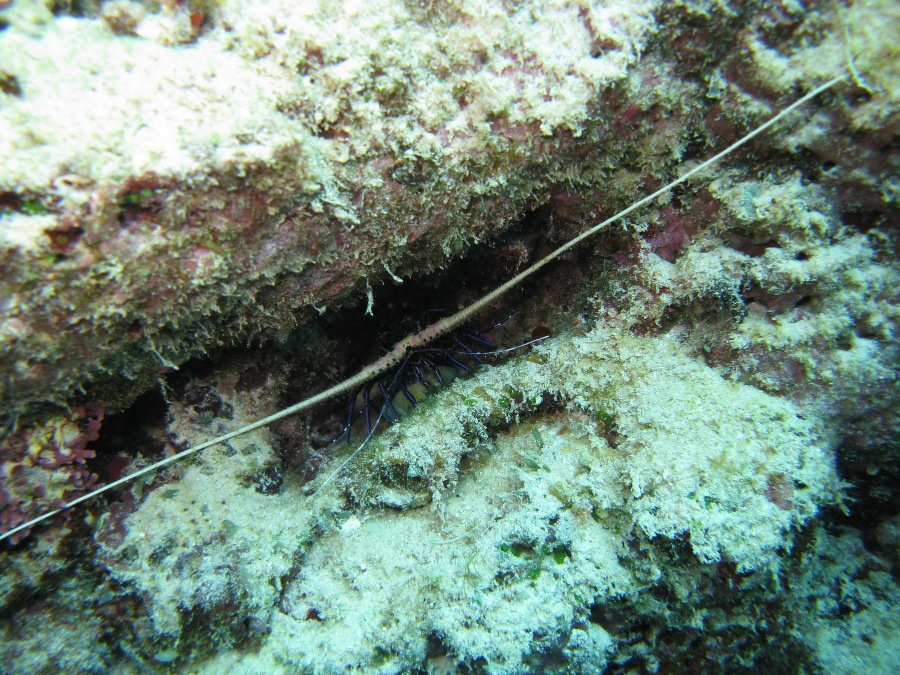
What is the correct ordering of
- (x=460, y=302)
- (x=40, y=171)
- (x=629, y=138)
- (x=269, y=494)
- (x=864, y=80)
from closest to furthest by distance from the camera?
(x=40, y=171) → (x=864, y=80) → (x=629, y=138) → (x=269, y=494) → (x=460, y=302)

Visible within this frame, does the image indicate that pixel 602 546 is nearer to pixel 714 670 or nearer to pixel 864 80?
pixel 714 670

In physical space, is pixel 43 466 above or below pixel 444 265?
below

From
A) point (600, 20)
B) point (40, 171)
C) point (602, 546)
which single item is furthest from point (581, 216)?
point (40, 171)

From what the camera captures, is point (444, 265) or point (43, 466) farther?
point (444, 265)

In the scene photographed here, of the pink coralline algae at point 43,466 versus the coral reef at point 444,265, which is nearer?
the coral reef at point 444,265

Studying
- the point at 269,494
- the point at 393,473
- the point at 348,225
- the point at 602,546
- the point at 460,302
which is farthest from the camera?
the point at 460,302
